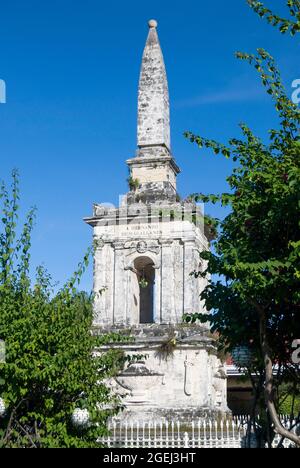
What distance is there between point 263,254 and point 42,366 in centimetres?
420

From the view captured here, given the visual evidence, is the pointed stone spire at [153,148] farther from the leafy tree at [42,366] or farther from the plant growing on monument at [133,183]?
the leafy tree at [42,366]

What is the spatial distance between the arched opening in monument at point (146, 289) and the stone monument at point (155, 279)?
0.03 meters

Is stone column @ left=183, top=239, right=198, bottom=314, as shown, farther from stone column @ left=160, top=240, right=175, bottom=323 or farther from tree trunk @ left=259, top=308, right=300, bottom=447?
tree trunk @ left=259, top=308, right=300, bottom=447

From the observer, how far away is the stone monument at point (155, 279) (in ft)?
71.0

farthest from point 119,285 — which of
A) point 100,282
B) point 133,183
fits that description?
point 133,183

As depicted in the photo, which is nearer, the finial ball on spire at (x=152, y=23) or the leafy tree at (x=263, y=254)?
A: the leafy tree at (x=263, y=254)

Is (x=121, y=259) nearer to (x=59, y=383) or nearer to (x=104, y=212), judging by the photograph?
(x=104, y=212)

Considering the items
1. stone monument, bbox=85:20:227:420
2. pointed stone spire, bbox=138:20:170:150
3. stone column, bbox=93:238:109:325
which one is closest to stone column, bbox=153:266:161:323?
stone monument, bbox=85:20:227:420

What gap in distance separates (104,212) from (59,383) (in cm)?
1170

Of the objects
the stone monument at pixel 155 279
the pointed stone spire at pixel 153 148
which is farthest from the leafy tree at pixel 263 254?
the pointed stone spire at pixel 153 148

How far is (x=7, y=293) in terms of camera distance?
1256cm

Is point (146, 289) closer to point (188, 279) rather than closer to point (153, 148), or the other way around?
point (188, 279)

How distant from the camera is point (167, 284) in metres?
22.5
